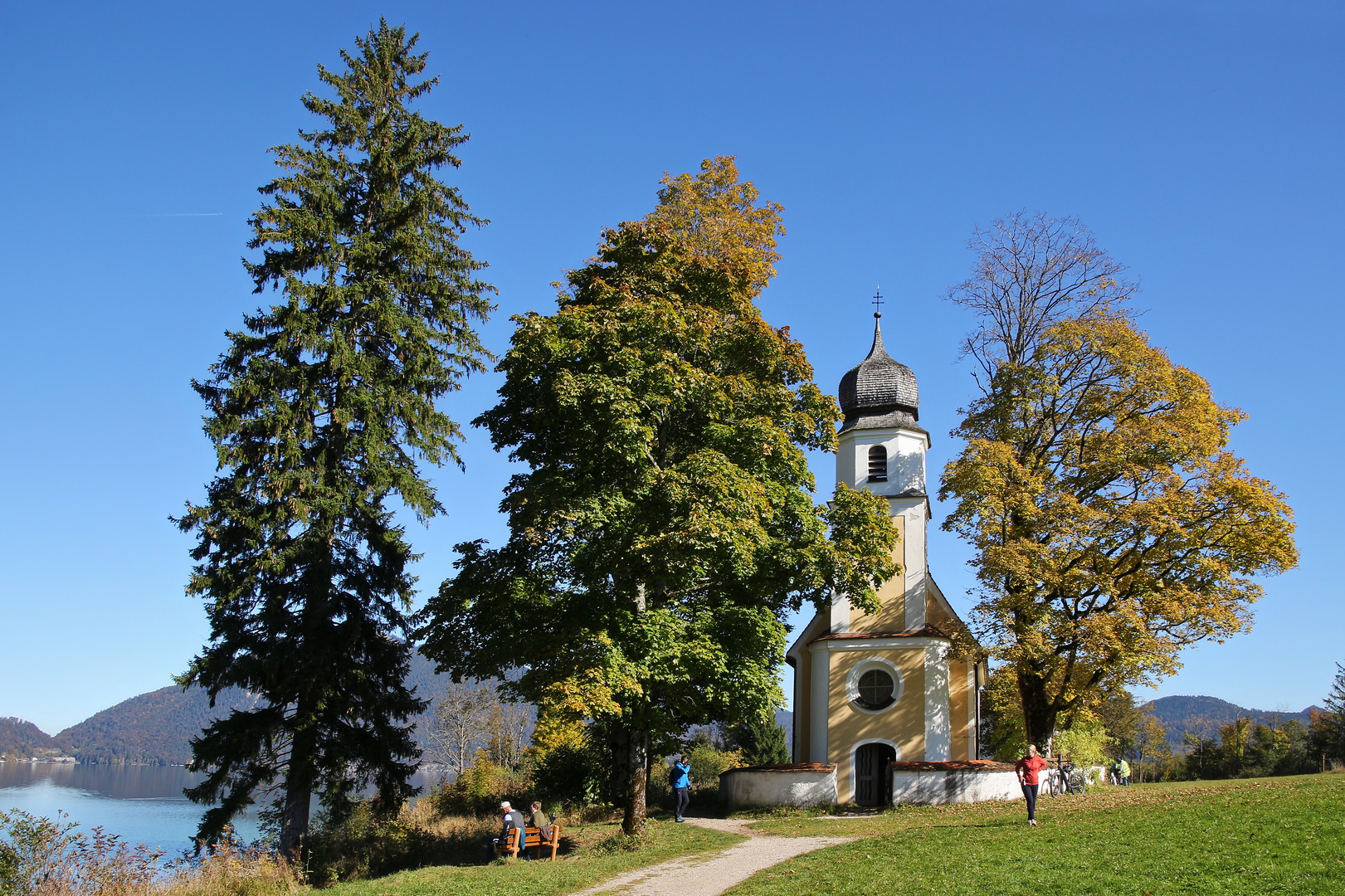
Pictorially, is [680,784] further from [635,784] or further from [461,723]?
[461,723]

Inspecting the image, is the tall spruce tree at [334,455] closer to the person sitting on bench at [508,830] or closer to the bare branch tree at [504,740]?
the person sitting on bench at [508,830]

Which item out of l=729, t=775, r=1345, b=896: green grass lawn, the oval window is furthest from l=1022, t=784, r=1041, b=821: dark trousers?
the oval window

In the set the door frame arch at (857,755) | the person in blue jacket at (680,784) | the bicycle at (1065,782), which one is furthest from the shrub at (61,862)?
the bicycle at (1065,782)

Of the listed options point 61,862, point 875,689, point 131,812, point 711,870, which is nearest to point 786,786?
point 875,689

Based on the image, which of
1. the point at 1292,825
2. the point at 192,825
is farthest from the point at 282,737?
the point at 192,825

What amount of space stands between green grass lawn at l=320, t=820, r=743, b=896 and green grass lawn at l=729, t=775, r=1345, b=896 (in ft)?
7.12

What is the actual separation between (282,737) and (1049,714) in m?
17.9

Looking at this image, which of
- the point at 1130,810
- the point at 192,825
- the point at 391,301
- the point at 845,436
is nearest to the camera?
the point at 1130,810

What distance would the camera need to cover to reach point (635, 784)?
656 inches

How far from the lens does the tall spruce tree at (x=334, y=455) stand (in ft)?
58.9

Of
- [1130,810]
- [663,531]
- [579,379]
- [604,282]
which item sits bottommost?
[1130,810]

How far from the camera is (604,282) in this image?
60.1 feet

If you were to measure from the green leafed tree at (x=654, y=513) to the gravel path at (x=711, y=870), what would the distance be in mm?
2172

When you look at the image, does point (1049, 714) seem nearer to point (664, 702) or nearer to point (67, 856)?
point (664, 702)
